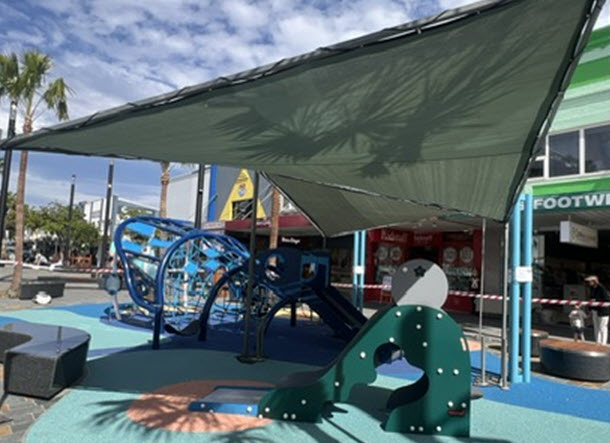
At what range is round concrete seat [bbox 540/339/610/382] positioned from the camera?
7.11 m

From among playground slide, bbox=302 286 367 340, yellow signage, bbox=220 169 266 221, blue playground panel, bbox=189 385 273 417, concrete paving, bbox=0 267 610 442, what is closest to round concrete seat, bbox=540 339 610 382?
concrete paving, bbox=0 267 610 442

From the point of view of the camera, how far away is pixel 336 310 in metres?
8.90

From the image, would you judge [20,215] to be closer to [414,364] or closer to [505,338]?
[414,364]

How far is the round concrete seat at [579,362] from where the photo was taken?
7105 mm

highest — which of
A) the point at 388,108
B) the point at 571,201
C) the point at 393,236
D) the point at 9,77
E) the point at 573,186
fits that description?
the point at 9,77

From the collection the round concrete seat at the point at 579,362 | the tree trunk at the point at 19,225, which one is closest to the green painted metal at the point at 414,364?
the round concrete seat at the point at 579,362

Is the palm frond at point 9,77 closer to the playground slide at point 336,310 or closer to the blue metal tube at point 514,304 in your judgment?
the playground slide at point 336,310

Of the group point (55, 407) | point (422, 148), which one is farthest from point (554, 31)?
point (55, 407)

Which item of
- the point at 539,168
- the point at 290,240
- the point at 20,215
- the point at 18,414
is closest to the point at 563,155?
the point at 539,168

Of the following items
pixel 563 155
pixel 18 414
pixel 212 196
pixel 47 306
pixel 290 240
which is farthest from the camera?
pixel 212 196

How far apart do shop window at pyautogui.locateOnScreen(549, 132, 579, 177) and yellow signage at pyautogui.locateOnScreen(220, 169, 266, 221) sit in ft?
50.1

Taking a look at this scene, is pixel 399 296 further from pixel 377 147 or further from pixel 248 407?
pixel 248 407

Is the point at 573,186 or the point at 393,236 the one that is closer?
the point at 573,186

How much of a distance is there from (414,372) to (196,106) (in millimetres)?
5940
